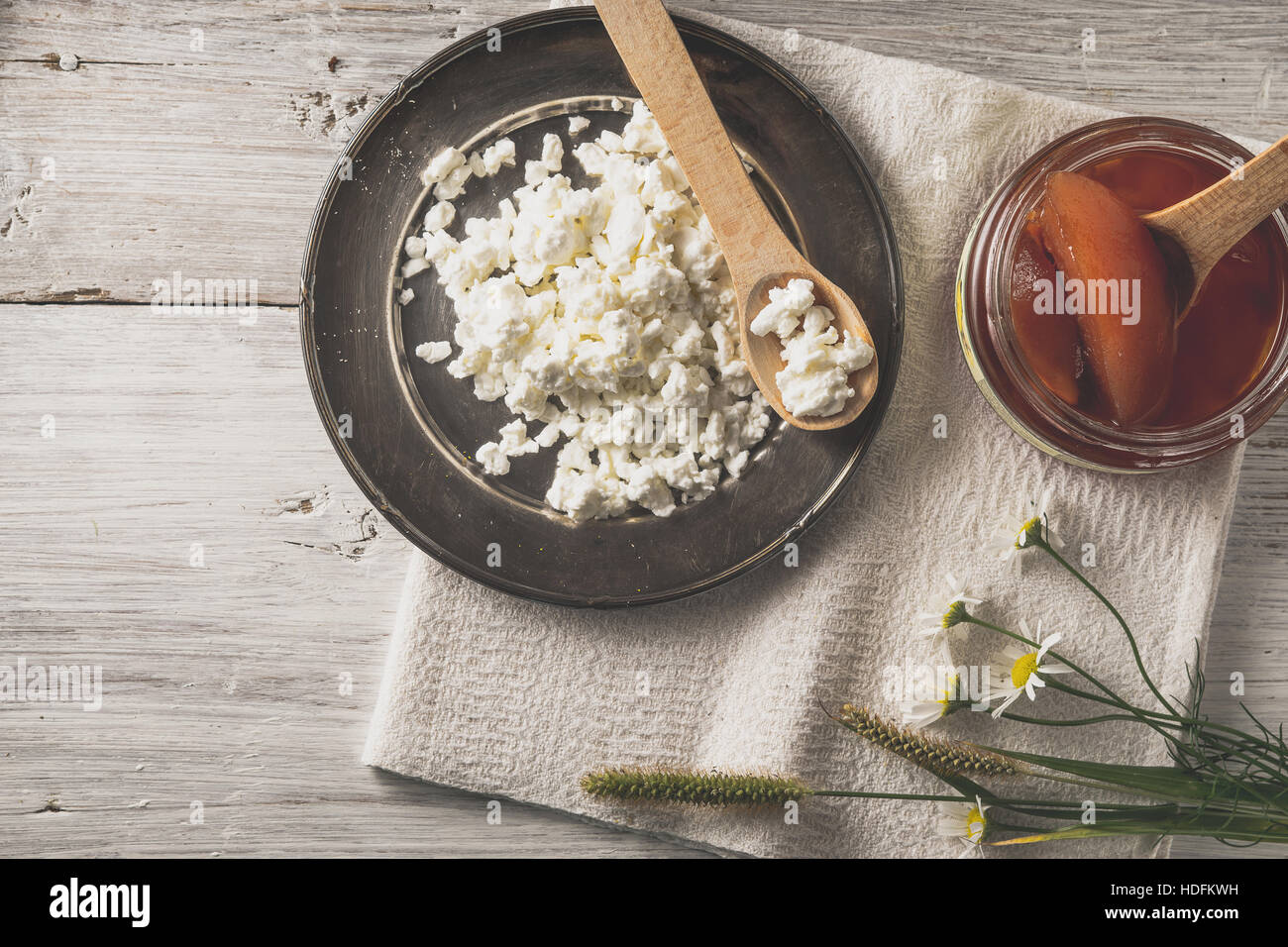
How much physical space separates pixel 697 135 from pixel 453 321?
29 centimetres

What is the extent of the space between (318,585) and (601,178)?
51 cm

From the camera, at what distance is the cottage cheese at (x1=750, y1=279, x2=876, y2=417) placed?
731mm

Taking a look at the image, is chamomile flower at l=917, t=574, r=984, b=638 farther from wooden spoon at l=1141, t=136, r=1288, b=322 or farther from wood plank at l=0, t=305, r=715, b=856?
wood plank at l=0, t=305, r=715, b=856

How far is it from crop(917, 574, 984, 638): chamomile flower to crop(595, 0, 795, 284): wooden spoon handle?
1.18 feet

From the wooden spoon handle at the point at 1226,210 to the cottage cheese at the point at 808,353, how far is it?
0.26 metres

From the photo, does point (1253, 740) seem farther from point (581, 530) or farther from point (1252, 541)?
point (581, 530)

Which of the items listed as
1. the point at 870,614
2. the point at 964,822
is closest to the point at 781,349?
the point at 870,614

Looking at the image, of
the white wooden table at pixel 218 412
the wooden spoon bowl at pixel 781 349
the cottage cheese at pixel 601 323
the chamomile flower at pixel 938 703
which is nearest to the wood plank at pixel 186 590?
the white wooden table at pixel 218 412

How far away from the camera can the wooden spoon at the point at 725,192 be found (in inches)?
29.1

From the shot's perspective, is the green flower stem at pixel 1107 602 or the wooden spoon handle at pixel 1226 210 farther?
the green flower stem at pixel 1107 602

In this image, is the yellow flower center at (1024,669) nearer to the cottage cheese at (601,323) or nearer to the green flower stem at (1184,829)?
the green flower stem at (1184,829)

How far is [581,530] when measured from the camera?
0.79 metres

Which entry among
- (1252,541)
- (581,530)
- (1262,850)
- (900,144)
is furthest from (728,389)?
(1262,850)

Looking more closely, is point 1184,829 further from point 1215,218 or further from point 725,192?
point 725,192
